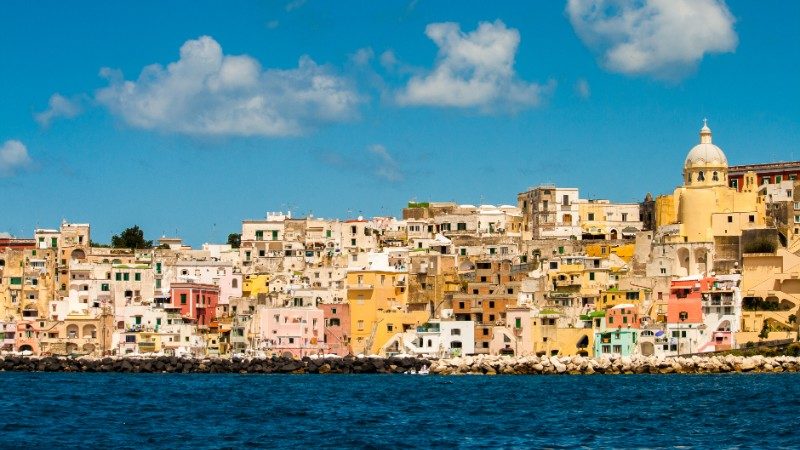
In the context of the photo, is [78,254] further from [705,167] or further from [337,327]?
[705,167]

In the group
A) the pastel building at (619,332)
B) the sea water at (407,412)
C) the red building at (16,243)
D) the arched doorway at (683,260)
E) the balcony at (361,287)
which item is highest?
the red building at (16,243)

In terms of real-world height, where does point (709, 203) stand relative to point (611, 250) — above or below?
above

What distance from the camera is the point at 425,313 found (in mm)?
78562

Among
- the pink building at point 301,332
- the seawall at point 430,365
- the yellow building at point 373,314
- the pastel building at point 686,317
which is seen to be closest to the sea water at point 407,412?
the seawall at point 430,365

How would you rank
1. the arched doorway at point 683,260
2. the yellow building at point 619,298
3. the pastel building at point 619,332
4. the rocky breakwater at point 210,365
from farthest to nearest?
1. the arched doorway at point 683,260
2. the yellow building at point 619,298
3. the rocky breakwater at point 210,365
4. the pastel building at point 619,332

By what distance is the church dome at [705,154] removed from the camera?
84250 mm

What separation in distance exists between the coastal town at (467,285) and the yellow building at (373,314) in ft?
0.27

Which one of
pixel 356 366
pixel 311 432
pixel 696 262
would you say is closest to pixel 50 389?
pixel 356 366

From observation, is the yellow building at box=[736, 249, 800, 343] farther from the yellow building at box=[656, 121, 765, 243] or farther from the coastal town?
the yellow building at box=[656, 121, 765, 243]

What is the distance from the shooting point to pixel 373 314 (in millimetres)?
78250

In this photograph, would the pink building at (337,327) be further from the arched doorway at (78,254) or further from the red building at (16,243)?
the red building at (16,243)

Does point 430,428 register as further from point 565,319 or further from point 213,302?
point 213,302

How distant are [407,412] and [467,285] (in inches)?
1315

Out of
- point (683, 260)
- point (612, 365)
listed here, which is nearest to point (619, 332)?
point (612, 365)
